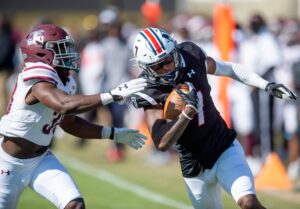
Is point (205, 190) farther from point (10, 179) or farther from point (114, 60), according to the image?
point (114, 60)

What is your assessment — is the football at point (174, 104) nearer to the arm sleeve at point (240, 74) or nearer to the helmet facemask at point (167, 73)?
the helmet facemask at point (167, 73)

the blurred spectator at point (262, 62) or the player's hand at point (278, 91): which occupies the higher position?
the player's hand at point (278, 91)

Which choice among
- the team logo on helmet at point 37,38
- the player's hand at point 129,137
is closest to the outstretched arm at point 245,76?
the player's hand at point 129,137

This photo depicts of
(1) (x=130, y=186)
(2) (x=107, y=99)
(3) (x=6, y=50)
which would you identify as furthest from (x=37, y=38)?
(3) (x=6, y=50)

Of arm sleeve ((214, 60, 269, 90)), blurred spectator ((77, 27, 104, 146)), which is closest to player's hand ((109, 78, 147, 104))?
arm sleeve ((214, 60, 269, 90))

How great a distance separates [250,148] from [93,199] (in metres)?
3.32

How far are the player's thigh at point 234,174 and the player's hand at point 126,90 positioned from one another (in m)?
0.99

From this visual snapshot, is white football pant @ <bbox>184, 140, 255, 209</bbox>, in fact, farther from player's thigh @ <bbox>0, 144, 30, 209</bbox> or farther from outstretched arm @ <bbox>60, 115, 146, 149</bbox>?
player's thigh @ <bbox>0, 144, 30, 209</bbox>

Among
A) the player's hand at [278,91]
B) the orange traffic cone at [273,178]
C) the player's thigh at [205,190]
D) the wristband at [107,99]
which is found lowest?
the orange traffic cone at [273,178]

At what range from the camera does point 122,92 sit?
609 centimetres

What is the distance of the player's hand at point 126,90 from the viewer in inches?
240

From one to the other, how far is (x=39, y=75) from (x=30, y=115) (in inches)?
14.1

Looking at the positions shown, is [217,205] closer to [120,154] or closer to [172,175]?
[172,175]

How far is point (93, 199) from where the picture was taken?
9.98 m
